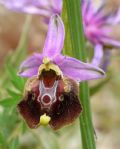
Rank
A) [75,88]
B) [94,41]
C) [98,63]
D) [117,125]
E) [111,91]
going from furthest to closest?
[111,91], [117,125], [94,41], [98,63], [75,88]

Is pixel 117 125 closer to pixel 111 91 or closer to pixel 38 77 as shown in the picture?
pixel 111 91

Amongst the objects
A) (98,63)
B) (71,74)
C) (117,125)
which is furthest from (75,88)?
(117,125)

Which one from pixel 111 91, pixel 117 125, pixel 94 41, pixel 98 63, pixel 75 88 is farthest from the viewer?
pixel 111 91

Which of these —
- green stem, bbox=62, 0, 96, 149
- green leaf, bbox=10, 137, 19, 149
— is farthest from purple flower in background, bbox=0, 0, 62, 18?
green stem, bbox=62, 0, 96, 149

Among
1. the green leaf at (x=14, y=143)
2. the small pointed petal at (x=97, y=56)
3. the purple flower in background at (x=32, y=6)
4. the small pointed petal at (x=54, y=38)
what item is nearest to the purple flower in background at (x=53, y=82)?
the small pointed petal at (x=54, y=38)

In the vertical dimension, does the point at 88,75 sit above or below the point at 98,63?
below

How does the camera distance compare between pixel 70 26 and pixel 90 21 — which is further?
pixel 90 21

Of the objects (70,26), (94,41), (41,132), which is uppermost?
(94,41)

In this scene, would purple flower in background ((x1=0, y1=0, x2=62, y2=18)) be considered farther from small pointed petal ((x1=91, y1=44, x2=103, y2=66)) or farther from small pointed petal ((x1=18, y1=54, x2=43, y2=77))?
small pointed petal ((x1=18, y1=54, x2=43, y2=77))

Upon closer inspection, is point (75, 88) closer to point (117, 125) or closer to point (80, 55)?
point (80, 55)

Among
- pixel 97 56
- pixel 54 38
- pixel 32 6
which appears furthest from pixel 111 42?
pixel 54 38
